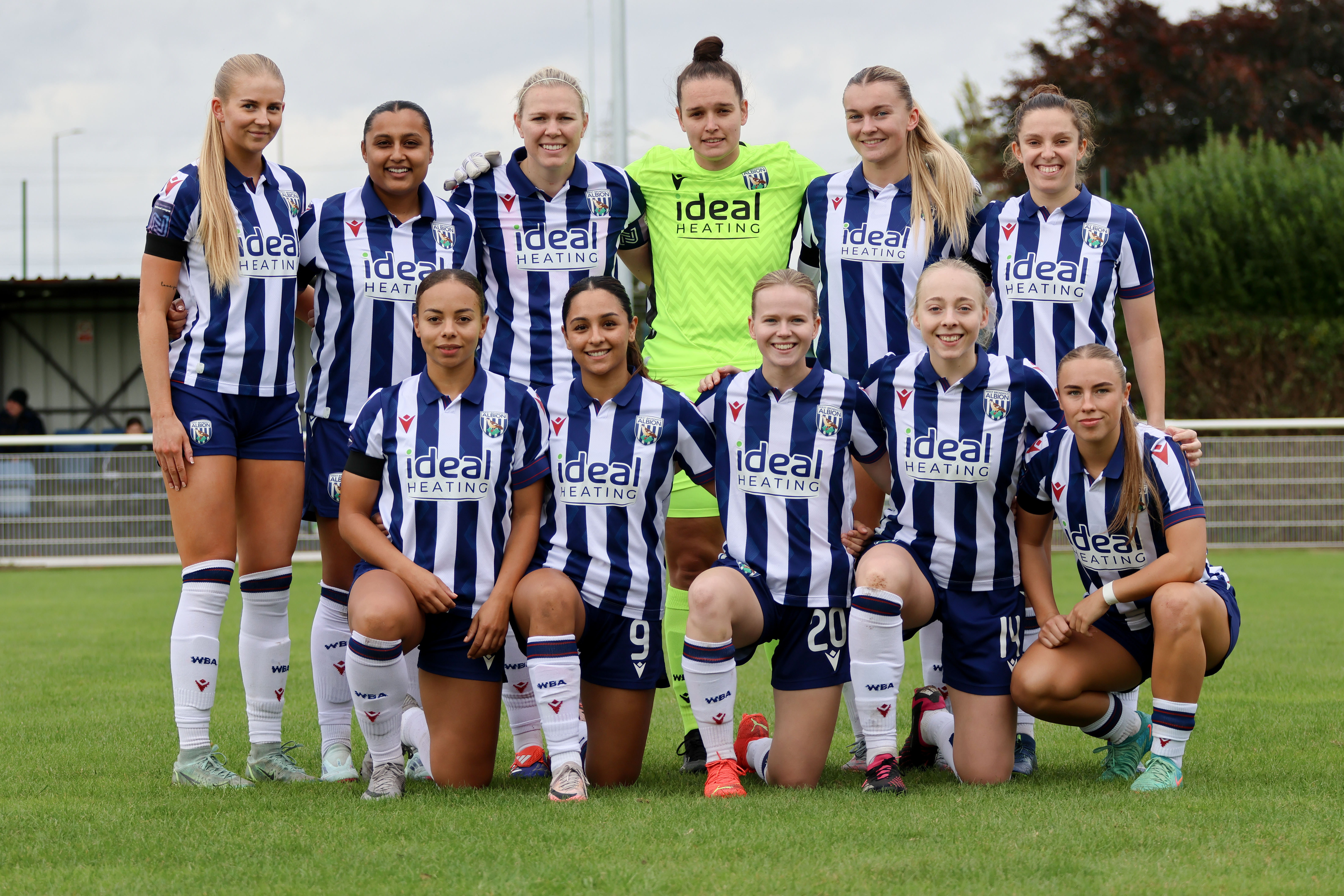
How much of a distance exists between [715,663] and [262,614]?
1478 millimetres

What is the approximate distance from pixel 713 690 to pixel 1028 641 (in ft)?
4.07

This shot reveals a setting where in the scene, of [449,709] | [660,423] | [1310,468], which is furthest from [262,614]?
[1310,468]

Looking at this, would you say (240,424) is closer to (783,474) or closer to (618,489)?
(618,489)

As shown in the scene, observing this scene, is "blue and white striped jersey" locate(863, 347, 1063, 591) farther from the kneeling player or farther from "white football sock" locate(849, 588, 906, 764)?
the kneeling player

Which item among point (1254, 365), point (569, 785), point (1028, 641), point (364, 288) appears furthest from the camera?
point (1254, 365)

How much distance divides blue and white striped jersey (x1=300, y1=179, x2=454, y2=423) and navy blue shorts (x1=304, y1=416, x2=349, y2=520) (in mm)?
41

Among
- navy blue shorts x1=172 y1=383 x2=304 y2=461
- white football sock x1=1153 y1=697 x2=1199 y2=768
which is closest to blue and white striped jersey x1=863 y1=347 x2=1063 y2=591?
white football sock x1=1153 y1=697 x2=1199 y2=768

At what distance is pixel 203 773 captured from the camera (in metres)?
3.86

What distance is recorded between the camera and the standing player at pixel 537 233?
4266 mm

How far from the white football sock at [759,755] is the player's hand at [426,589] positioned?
108cm

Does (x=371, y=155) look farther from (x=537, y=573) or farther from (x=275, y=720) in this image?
(x=275, y=720)

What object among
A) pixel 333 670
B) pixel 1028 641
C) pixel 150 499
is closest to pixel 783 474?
pixel 1028 641

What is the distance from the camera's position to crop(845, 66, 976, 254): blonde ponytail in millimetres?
4305

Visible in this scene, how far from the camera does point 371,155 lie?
417 centimetres
